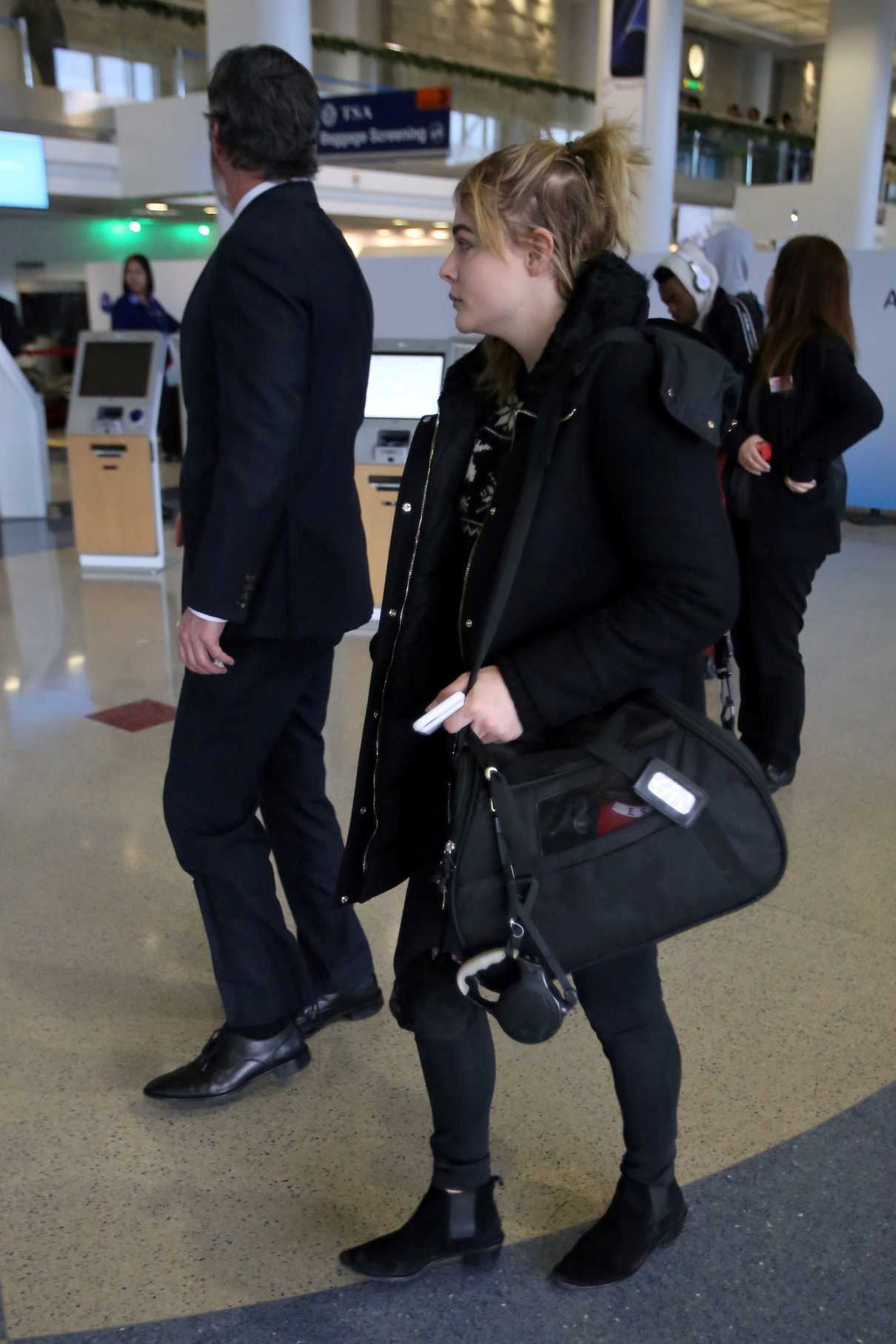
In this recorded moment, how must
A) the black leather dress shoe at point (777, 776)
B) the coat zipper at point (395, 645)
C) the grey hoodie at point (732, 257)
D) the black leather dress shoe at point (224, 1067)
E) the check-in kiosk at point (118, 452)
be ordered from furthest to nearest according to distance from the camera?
the check-in kiosk at point (118, 452)
the grey hoodie at point (732, 257)
the black leather dress shoe at point (777, 776)
the black leather dress shoe at point (224, 1067)
the coat zipper at point (395, 645)

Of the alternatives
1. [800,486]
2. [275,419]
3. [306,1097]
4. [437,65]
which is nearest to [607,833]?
[275,419]

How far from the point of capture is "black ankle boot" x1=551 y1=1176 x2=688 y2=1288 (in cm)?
157

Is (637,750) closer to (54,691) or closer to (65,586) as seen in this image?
(54,691)

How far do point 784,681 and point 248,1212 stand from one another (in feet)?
7.03

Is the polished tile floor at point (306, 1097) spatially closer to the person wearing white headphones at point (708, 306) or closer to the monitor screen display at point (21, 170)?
the person wearing white headphones at point (708, 306)

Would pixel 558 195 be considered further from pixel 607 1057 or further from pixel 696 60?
pixel 696 60

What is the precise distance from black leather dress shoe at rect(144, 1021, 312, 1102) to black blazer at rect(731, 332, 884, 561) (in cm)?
192

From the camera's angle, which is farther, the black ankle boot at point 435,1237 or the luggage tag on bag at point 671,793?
the black ankle boot at point 435,1237

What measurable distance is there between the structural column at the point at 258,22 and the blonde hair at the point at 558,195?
6272mm

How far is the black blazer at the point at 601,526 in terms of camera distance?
3.89 ft

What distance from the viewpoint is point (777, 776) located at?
3.37 meters

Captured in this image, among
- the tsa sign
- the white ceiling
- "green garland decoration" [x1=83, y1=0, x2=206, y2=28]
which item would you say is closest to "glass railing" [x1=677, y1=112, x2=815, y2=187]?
the white ceiling

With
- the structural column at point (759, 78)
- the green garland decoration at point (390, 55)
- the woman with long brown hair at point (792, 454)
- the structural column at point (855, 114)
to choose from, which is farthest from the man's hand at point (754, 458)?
the structural column at point (759, 78)

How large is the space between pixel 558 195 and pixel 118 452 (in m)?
5.41
